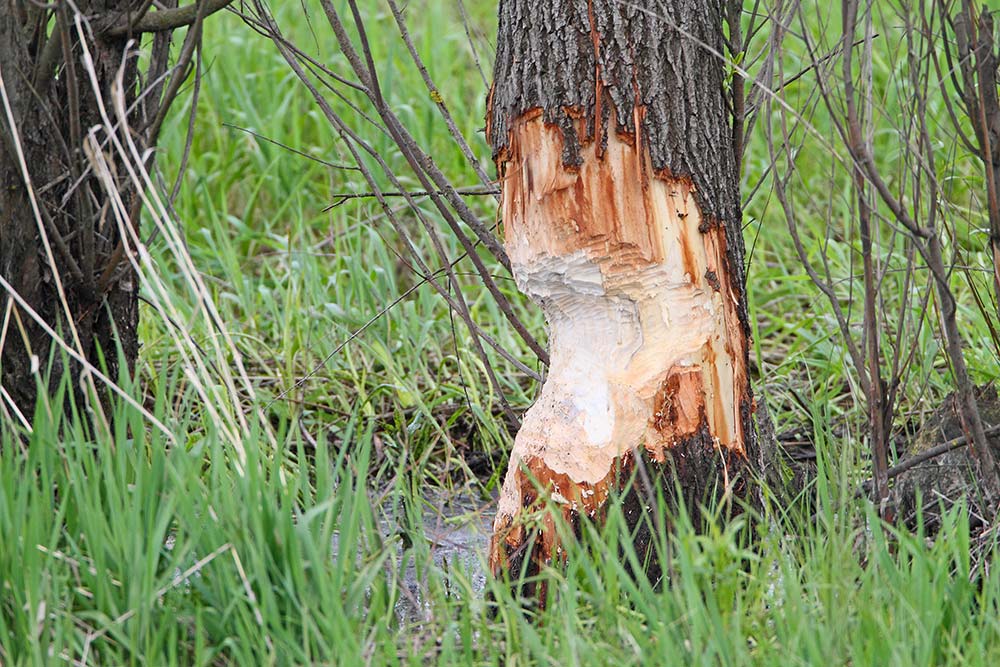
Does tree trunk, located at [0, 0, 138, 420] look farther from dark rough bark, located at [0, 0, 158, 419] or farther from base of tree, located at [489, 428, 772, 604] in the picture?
base of tree, located at [489, 428, 772, 604]

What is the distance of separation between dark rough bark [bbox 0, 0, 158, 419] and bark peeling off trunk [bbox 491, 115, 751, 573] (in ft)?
2.39

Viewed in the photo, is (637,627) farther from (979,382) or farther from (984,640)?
(979,382)

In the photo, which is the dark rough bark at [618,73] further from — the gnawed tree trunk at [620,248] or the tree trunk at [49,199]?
the tree trunk at [49,199]

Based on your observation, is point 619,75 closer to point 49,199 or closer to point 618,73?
point 618,73

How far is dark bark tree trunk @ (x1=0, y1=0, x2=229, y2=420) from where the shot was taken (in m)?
2.09

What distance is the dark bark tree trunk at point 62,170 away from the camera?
6.85 ft

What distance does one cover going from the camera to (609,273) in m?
1.99

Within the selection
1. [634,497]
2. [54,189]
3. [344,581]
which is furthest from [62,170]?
[634,497]

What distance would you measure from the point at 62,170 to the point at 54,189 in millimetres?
39

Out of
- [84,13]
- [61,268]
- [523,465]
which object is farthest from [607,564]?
[84,13]

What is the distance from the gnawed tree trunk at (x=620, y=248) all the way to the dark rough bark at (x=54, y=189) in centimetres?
72

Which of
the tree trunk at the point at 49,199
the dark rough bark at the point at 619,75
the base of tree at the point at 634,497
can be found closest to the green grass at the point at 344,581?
the base of tree at the point at 634,497

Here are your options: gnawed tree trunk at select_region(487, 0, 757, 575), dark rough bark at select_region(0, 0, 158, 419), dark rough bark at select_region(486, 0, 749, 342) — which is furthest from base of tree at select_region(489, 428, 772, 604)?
dark rough bark at select_region(0, 0, 158, 419)

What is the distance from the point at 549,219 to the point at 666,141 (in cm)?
23
